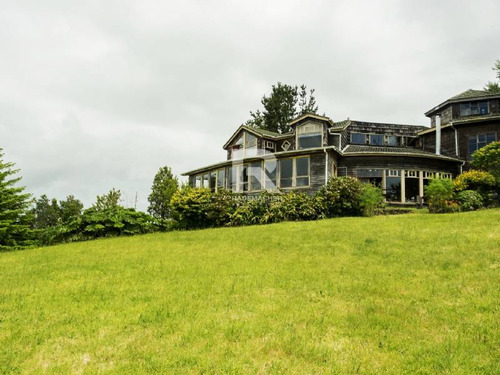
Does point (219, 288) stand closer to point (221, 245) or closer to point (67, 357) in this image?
point (67, 357)

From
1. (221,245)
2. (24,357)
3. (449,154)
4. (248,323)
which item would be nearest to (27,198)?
(221,245)

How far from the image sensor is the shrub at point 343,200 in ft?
66.7

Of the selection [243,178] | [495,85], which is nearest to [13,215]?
[243,178]

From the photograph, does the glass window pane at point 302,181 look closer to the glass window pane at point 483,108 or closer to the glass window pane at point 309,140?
the glass window pane at point 309,140

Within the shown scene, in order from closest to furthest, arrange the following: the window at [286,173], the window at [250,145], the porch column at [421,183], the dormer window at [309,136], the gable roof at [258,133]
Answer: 1. the porch column at [421,183]
2. the window at [286,173]
3. the dormer window at [309,136]
4. the gable roof at [258,133]
5. the window at [250,145]

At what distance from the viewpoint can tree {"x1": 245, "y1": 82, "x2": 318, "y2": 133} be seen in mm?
50119

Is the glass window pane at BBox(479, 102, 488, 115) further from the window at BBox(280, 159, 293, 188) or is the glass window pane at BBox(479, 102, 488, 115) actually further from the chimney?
the window at BBox(280, 159, 293, 188)

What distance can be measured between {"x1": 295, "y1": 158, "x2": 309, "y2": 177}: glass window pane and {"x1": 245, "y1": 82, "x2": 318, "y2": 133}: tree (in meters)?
23.9

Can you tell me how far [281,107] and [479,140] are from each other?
28.1 m

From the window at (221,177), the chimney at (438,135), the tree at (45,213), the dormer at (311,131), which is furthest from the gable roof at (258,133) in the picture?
the tree at (45,213)

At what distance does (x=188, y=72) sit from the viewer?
18.6 m

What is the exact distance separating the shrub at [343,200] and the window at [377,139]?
1238 cm

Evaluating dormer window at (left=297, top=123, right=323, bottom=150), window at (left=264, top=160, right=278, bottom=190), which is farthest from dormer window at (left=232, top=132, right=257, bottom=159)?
dormer window at (left=297, top=123, right=323, bottom=150)

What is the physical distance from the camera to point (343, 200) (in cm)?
2039
